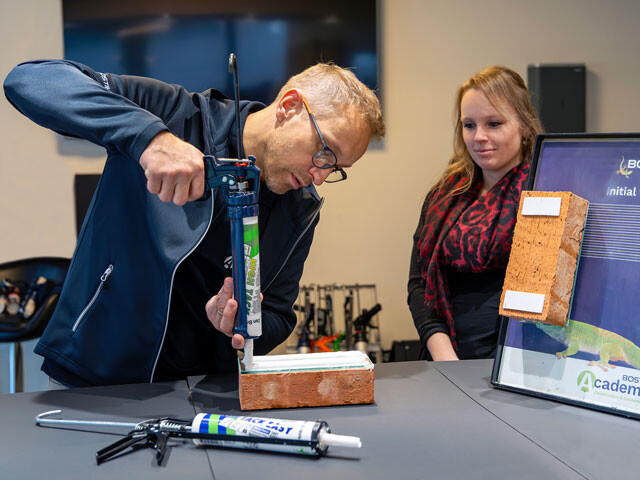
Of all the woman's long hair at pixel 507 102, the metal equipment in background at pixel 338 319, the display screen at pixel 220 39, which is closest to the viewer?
the woman's long hair at pixel 507 102

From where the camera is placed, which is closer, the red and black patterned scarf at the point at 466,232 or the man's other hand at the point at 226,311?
the man's other hand at the point at 226,311

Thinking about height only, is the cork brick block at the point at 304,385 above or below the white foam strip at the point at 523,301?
below

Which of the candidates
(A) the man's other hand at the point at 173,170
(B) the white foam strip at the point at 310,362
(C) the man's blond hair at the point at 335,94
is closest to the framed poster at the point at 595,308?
(B) the white foam strip at the point at 310,362

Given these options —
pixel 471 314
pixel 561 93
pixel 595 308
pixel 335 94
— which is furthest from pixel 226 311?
pixel 561 93

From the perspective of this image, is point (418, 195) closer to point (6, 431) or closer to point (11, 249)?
point (11, 249)

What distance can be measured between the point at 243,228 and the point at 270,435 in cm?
33

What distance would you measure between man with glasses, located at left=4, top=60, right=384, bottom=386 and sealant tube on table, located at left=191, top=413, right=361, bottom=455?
0.78 ft

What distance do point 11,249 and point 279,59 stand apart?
1.75m

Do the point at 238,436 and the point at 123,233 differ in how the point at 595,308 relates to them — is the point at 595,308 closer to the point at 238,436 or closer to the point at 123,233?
the point at 238,436

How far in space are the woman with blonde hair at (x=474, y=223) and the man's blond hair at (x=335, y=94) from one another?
57cm

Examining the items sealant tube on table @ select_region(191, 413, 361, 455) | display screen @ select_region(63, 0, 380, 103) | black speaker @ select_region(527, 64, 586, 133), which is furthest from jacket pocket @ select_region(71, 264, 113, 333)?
black speaker @ select_region(527, 64, 586, 133)

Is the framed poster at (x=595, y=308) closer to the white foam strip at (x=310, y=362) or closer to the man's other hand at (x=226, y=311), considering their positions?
the white foam strip at (x=310, y=362)

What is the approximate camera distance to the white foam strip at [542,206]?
3.58 ft

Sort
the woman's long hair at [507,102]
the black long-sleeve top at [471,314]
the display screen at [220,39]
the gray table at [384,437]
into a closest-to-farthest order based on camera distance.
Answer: the gray table at [384,437] → the black long-sleeve top at [471,314] → the woman's long hair at [507,102] → the display screen at [220,39]
